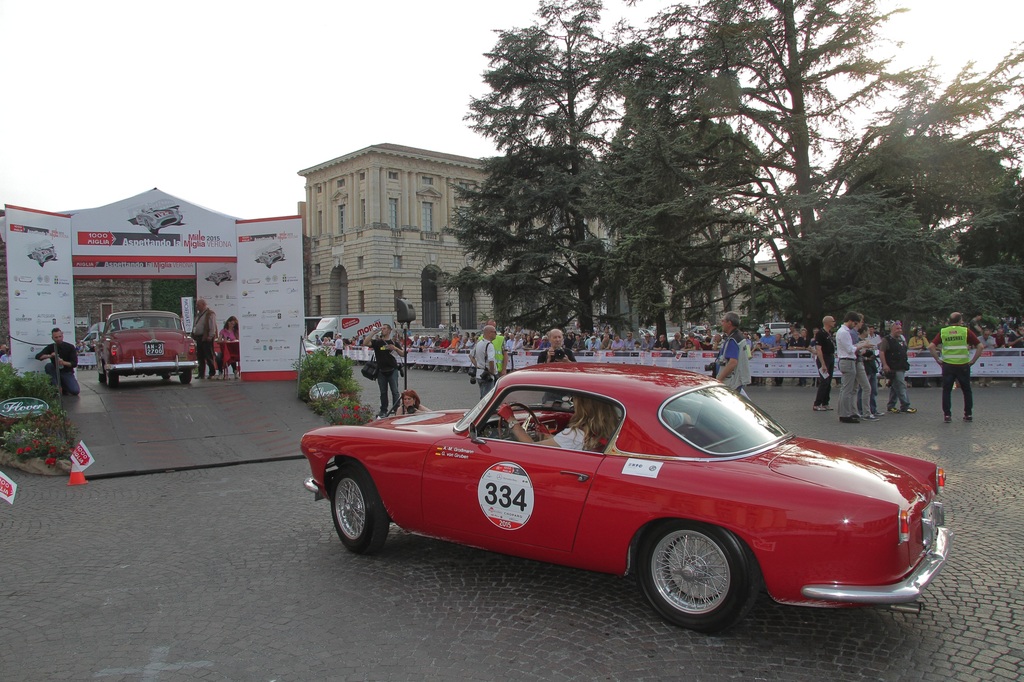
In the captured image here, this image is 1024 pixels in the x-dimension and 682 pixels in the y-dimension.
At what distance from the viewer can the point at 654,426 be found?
4.23m

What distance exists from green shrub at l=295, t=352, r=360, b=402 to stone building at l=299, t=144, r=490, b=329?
50336mm

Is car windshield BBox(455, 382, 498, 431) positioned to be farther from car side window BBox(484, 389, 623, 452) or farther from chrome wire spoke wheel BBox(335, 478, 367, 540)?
chrome wire spoke wheel BBox(335, 478, 367, 540)

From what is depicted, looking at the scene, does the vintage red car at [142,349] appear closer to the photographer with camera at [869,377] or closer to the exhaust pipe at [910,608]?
the photographer with camera at [869,377]

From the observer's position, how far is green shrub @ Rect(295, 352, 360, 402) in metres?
14.0

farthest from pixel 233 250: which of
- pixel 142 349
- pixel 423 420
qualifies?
pixel 423 420

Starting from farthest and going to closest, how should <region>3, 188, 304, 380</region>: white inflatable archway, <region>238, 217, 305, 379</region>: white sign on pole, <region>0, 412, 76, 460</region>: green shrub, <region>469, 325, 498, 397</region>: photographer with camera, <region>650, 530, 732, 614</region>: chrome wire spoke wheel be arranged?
<region>238, 217, 305, 379</region>: white sign on pole
<region>3, 188, 304, 380</region>: white inflatable archway
<region>469, 325, 498, 397</region>: photographer with camera
<region>0, 412, 76, 460</region>: green shrub
<region>650, 530, 732, 614</region>: chrome wire spoke wheel

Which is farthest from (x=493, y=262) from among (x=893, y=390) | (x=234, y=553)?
(x=234, y=553)

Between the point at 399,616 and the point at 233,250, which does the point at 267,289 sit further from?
the point at 399,616

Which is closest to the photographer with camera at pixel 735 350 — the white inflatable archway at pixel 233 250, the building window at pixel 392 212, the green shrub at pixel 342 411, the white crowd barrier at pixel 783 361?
the white crowd barrier at pixel 783 361

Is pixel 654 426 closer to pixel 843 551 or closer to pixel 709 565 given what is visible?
pixel 709 565

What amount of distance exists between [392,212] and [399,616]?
2661 inches

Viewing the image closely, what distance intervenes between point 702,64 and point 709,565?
837 inches

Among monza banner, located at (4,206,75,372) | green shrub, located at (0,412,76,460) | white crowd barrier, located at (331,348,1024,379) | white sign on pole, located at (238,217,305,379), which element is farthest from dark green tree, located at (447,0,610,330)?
green shrub, located at (0,412,76,460)

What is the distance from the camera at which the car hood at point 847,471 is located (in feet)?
12.3
